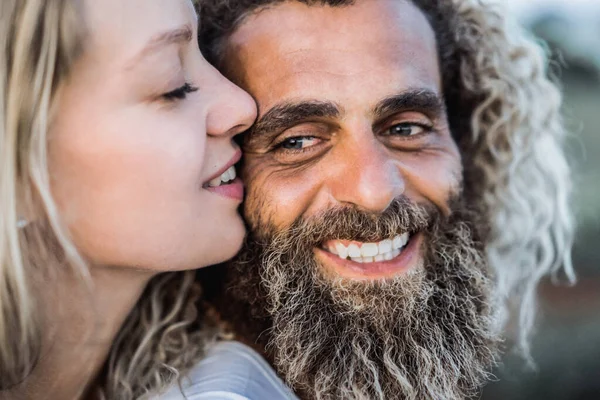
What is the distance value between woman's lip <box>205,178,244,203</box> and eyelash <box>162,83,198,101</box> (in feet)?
0.91

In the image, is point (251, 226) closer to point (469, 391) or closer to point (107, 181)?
point (107, 181)

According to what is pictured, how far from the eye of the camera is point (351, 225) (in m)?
2.07

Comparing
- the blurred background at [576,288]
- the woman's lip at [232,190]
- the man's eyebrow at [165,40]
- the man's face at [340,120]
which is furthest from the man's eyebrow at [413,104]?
the blurred background at [576,288]

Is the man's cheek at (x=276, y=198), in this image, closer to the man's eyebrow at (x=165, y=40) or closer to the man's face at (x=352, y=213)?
the man's face at (x=352, y=213)

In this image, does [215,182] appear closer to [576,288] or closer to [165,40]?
[165,40]

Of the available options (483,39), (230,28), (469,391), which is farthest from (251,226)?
(483,39)

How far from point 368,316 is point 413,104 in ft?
2.21

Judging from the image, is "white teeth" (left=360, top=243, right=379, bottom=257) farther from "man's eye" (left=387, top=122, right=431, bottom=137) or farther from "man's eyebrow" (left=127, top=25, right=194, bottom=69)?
"man's eyebrow" (left=127, top=25, right=194, bottom=69)

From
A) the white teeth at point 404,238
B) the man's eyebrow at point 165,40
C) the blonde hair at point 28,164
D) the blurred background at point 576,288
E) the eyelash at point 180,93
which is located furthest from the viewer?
the blurred background at point 576,288

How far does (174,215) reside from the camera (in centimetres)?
195

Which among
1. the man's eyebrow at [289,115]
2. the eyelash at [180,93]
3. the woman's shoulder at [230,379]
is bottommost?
the woman's shoulder at [230,379]

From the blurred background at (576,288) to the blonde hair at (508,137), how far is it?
1.60 meters

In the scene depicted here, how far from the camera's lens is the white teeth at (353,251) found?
7.02 ft

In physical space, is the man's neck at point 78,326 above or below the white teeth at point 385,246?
below
